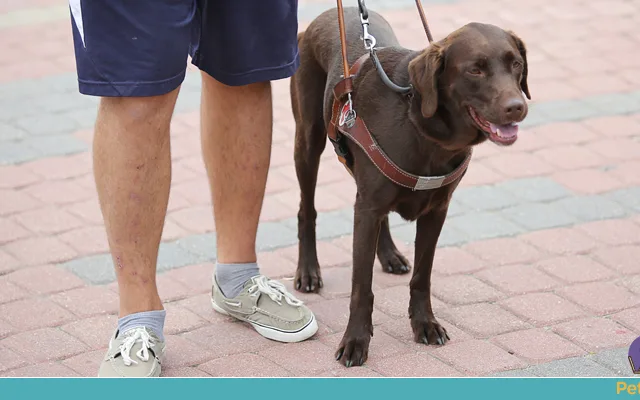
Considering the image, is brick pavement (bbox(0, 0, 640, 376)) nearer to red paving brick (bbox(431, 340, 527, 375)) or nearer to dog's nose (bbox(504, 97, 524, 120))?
red paving brick (bbox(431, 340, 527, 375))

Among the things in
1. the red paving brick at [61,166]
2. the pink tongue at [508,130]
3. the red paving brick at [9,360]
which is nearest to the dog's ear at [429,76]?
the pink tongue at [508,130]

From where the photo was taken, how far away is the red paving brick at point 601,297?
3818mm

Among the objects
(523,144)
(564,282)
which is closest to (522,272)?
(564,282)

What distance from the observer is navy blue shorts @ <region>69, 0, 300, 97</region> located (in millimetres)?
3029

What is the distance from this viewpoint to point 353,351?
343cm

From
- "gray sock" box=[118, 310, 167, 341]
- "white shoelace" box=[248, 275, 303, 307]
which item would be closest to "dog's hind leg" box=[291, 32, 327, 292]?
"white shoelace" box=[248, 275, 303, 307]

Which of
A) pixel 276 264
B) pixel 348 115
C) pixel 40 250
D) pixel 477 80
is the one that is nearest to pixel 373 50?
pixel 348 115

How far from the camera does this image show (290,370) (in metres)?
3.39

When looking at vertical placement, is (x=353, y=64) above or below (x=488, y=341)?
above

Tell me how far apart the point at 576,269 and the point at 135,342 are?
6.12ft

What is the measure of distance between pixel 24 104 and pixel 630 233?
3520 millimetres

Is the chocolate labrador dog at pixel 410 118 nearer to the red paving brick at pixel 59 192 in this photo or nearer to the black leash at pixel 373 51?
the black leash at pixel 373 51

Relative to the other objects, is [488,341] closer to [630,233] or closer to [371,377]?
[371,377]

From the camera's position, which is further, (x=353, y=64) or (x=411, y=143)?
(x=353, y=64)
